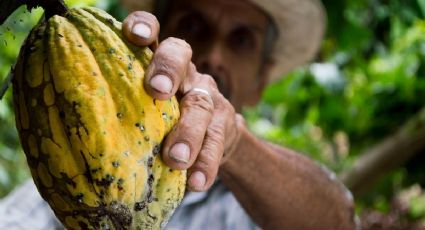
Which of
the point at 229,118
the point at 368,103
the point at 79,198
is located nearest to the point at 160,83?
the point at 79,198

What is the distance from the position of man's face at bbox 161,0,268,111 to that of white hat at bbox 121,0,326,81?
7 centimetres

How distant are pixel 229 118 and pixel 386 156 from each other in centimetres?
180

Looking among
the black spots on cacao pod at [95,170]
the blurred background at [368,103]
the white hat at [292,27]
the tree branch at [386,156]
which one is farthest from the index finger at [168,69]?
the tree branch at [386,156]

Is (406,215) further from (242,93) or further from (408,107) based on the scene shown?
(242,93)

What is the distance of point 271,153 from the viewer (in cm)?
159

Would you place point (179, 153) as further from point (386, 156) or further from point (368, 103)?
point (368, 103)

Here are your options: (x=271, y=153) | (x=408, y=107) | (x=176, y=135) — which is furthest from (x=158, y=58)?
(x=408, y=107)

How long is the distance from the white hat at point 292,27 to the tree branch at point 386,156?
0.47m

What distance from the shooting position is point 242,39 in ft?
7.48

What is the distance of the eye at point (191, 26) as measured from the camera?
2.23 m

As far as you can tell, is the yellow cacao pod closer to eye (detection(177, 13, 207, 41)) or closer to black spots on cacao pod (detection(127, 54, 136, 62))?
black spots on cacao pod (detection(127, 54, 136, 62))

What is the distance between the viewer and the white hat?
7.76 ft

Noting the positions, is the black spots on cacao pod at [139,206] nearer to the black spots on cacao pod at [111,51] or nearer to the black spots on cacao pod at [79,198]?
the black spots on cacao pod at [79,198]

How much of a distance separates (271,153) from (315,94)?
63.2 inches
